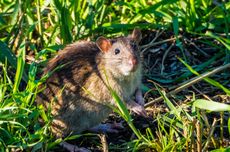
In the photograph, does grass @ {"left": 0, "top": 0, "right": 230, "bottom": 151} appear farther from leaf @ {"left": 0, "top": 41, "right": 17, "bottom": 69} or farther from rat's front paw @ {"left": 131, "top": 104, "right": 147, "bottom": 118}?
rat's front paw @ {"left": 131, "top": 104, "right": 147, "bottom": 118}

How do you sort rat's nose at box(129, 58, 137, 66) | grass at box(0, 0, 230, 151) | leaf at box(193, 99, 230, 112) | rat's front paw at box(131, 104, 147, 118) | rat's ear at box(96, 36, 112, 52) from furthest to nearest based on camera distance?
rat's ear at box(96, 36, 112, 52) → rat's front paw at box(131, 104, 147, 118) → rat's nose at box(129, 58, 137, 66) → grass at box(0, 0, 230, 151) → leaf at box(193, 99, 230, 112)

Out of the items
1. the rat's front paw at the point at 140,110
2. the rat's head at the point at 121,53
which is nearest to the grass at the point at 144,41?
the rat's front paw at the point at 140,110

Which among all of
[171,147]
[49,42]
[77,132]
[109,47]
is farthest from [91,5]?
[171,147]

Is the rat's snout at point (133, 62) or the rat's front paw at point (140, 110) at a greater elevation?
the rat's snout at point (133, 62)

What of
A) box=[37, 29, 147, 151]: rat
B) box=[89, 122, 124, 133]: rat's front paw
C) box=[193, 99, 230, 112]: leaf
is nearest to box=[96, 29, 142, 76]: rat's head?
box=[37, 29, 147, 151]: rat

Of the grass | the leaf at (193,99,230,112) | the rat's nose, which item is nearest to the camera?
the leaf at (193,99,230,112)

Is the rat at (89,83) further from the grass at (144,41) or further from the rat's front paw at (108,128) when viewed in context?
the grass at (144,41)
